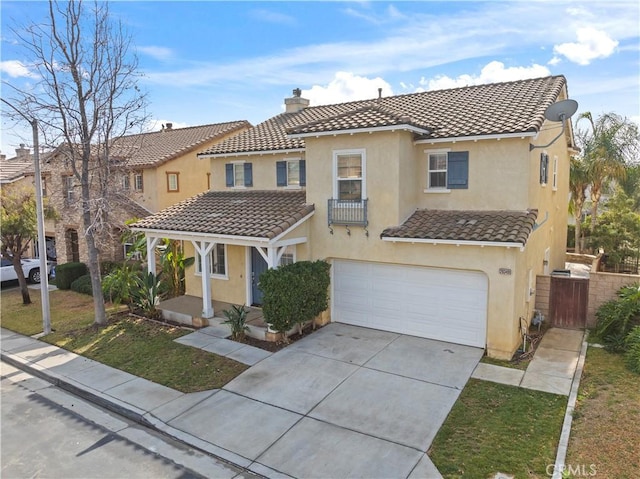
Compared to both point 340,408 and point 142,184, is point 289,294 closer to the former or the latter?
point 340,408

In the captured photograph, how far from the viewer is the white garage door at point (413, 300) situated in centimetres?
1151

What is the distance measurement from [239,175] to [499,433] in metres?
13.0

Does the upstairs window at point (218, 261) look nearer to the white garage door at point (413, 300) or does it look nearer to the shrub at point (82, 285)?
the white garage door at point (413, 300)

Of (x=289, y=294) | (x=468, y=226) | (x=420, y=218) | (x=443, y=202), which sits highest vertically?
(x=443, y=202)

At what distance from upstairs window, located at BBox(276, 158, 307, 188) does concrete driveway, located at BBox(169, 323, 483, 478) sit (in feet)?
19.9

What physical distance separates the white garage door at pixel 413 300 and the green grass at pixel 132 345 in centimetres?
419

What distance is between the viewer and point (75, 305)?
1744 centimetres

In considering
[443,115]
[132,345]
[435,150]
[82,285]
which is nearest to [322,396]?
[132,345]

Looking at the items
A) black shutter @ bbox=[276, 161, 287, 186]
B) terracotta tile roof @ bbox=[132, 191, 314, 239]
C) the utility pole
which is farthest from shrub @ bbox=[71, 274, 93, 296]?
black shutter @ bbox=[276, 161, 287, 186]

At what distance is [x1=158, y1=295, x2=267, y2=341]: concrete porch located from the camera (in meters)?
12.7

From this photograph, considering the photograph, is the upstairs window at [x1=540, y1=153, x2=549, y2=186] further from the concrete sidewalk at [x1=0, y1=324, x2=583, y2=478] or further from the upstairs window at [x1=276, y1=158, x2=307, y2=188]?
the upstairs window at [x1=276, y1=158, x2=307, y2=188]

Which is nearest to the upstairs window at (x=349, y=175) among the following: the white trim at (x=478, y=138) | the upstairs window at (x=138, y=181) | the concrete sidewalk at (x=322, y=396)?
the white trim at (x=478, y=138)

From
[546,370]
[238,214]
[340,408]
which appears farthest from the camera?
[238,214]

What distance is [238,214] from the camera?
14.3 metres
